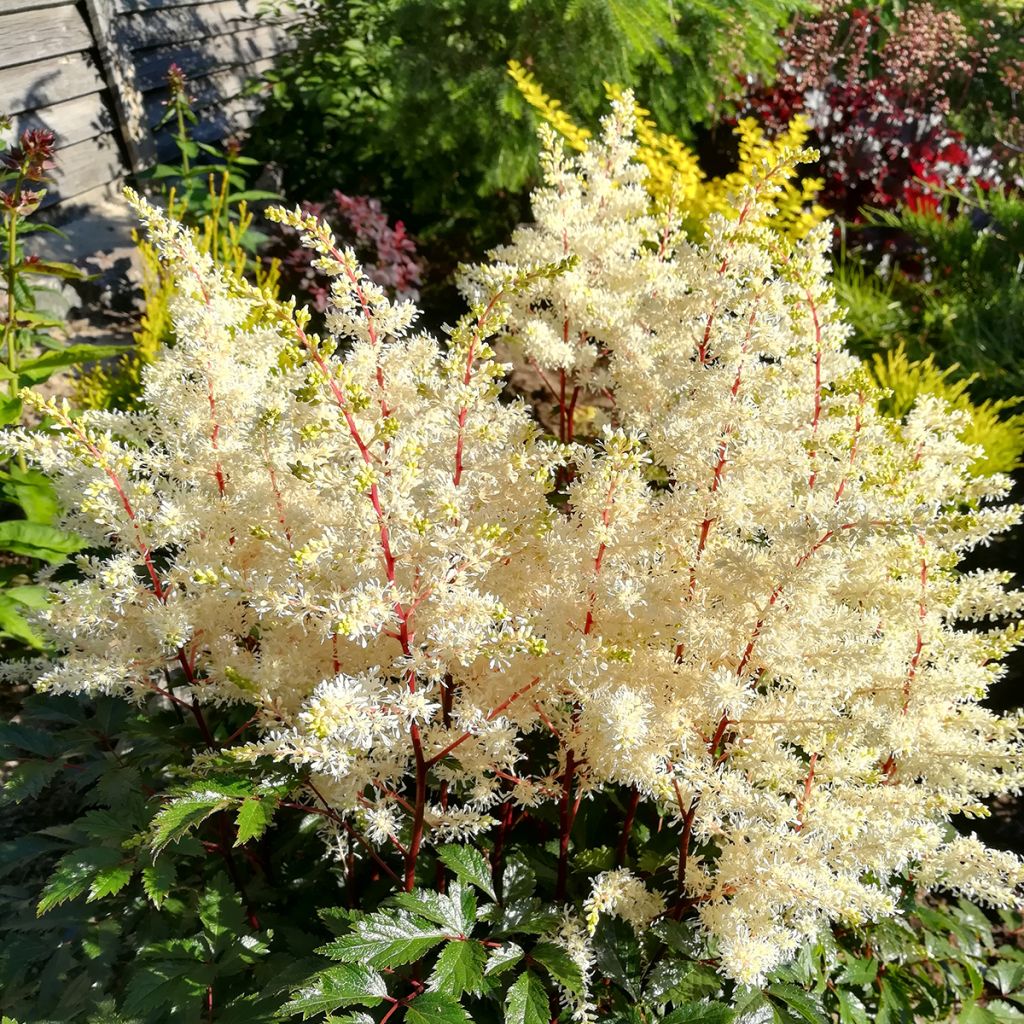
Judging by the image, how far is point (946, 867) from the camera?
1488 mm

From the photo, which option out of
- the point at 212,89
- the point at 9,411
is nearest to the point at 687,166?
the point at 9,411

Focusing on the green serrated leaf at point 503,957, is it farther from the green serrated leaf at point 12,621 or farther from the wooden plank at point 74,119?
the wooden plank at point 74,119

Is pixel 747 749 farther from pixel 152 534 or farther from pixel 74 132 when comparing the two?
pixel 74 132

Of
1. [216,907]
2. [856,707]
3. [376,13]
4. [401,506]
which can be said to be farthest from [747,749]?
[376,13]

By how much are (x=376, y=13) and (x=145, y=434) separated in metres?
4.92

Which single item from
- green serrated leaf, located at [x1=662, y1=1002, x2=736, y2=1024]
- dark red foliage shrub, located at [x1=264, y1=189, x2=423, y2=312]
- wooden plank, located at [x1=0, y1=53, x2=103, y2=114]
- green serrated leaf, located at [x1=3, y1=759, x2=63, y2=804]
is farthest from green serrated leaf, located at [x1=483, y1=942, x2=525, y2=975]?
wooden plank, located at [x1=0, y1=53, x2=103, y2=114]

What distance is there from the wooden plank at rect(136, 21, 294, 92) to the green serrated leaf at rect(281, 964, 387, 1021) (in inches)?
243

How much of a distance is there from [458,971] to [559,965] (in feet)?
0.60

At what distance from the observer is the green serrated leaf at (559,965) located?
1.32 m

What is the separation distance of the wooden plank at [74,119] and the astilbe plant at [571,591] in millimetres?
4723

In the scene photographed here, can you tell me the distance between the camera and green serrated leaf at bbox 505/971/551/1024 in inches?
50.8

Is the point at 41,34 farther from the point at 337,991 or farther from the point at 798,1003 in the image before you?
the point at 798,1003

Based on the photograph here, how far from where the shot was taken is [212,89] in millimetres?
6477

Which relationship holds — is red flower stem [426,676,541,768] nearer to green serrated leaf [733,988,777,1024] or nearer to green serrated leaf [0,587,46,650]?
green serrated leaf [733,988,777,1024]
